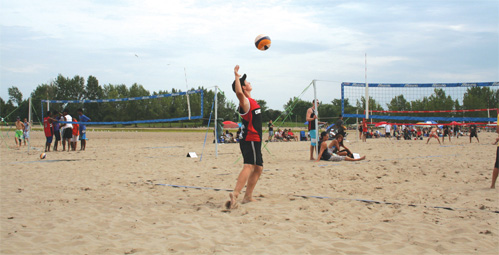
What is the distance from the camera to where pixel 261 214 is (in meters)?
3.88

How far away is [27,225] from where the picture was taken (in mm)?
3617

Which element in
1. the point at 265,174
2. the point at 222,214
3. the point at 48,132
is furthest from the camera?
the point at 48,132

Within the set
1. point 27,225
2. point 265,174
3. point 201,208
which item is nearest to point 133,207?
point 201,208

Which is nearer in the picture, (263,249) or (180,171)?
(263,249)

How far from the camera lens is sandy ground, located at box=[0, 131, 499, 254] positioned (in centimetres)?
297

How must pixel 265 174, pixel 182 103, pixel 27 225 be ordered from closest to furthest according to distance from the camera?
pixel 27 225 → pixel 265 174 → pixel 182 103

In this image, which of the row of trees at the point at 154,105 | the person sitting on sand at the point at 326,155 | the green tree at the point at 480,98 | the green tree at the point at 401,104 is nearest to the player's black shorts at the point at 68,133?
the person sitting on sand at the point at 326,155

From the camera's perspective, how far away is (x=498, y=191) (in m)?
4.91

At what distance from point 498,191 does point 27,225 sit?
217 inches

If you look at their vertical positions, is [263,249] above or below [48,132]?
below

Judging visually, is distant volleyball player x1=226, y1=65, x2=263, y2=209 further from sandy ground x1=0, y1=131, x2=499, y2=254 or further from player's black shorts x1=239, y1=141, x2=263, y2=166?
sandy ground x1=0, y1=131, x2=499, y2=254

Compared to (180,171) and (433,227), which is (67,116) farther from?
(433,227)

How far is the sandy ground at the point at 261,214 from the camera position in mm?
2971

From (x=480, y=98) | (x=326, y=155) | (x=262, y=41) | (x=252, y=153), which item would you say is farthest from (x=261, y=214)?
(x=480, y=98)
